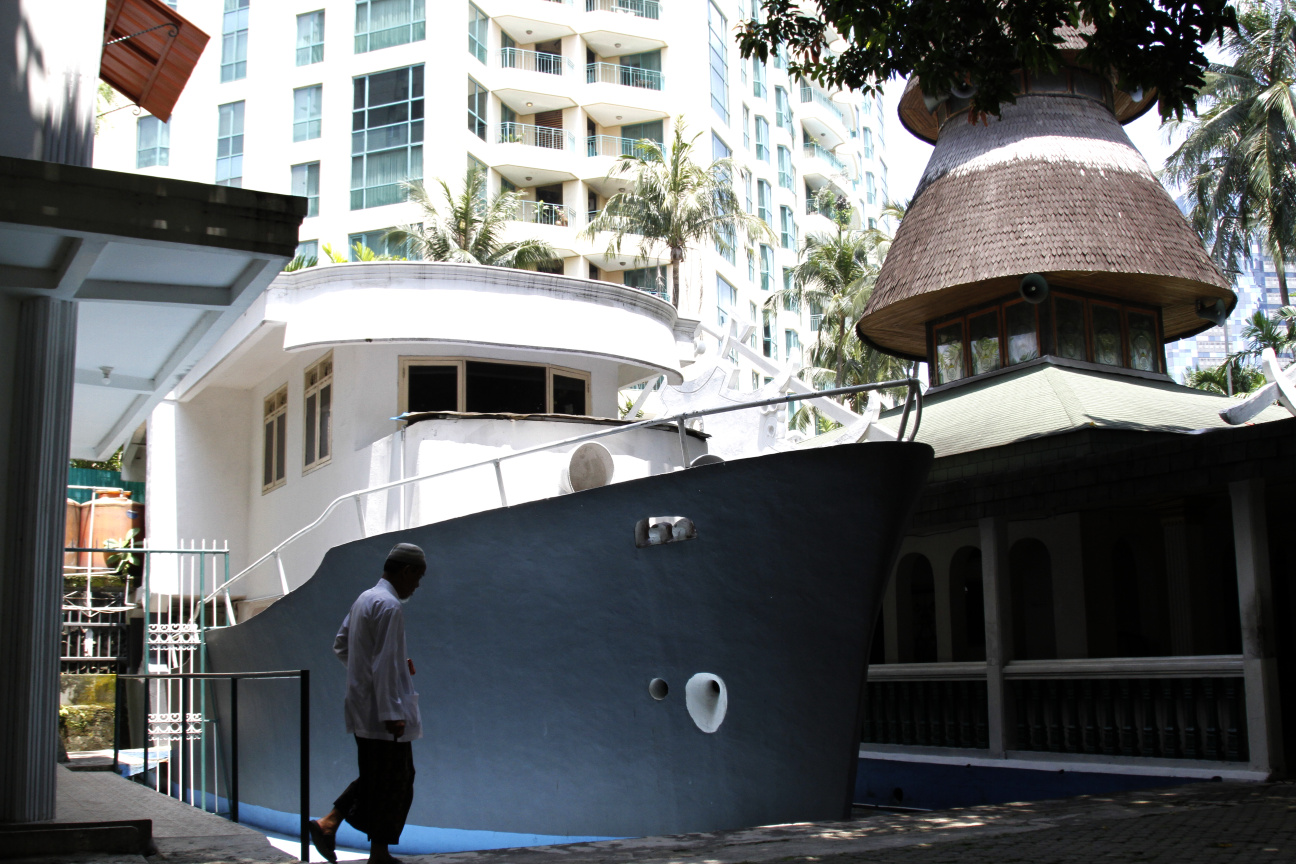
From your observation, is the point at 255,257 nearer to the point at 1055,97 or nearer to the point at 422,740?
the point at 422,740

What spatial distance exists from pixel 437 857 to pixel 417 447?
4654 mm

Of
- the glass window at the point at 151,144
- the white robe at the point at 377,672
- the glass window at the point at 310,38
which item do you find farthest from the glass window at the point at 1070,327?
the glass window at the point at 151,144

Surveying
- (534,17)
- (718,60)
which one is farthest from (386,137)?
(718,60)

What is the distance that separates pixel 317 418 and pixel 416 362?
141 centimetres

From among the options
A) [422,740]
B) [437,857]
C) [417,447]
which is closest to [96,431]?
[417,447]

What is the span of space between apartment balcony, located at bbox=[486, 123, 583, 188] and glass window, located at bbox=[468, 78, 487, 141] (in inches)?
33.3

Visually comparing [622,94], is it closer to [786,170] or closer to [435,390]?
[786,170]

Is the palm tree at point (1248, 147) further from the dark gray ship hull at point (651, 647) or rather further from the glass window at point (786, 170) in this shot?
the dark gray ship hull at point (651, 647)

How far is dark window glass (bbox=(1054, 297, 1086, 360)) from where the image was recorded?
14891 millimetres

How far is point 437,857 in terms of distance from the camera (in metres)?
5.75

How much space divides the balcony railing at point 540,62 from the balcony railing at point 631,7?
8.54 ft

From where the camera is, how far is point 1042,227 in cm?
1488

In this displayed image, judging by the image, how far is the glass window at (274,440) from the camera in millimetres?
12695

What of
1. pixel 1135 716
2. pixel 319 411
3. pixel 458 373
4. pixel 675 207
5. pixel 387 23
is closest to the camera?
pixel 1135 716
